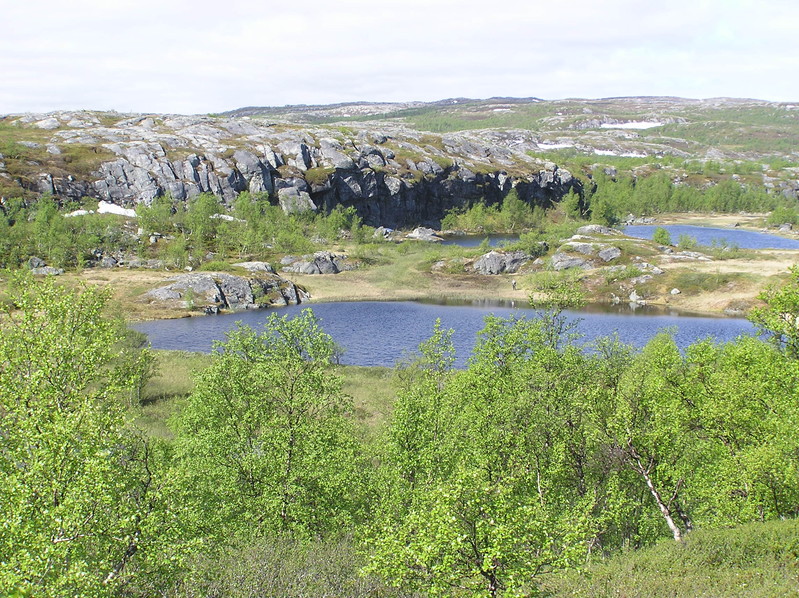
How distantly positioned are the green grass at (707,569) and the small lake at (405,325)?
5429 cm

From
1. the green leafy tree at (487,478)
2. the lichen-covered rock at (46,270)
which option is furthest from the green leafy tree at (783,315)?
the lichen-covered rock at (46,270)

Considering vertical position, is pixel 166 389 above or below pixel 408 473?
below

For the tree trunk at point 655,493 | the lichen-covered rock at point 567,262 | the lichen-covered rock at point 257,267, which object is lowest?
the lichen-covered rock at point 567,262

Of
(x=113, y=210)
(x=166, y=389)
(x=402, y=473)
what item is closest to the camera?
(x=402, y=473)

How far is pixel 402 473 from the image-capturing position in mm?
23500

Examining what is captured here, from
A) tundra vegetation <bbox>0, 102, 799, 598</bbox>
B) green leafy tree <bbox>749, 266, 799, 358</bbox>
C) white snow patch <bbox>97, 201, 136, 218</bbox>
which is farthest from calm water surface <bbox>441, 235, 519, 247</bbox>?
green leafy tree <bbox>749, 266, 799, 358</bbox>

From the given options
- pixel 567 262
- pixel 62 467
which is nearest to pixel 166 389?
pixel 62 467

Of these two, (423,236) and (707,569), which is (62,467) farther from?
(423,236)

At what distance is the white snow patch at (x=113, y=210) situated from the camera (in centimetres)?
15612

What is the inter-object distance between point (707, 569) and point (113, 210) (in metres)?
168

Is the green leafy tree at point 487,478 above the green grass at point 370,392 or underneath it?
above

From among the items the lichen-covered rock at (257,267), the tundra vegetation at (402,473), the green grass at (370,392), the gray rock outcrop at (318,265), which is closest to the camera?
the tundra vegetation at (402,473)

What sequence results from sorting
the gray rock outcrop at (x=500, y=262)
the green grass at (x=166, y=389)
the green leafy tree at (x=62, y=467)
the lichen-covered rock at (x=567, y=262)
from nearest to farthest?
the green leafy tree at (x=62, y=467)
the green grass at (x=166, y=389)
the lichen-covered rock at (x=567, y=262)
the gray rock outcrop at (x=500, y=262)

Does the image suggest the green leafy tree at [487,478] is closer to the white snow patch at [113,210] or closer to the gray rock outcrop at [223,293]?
the gray rock outcrop at [223,293]
